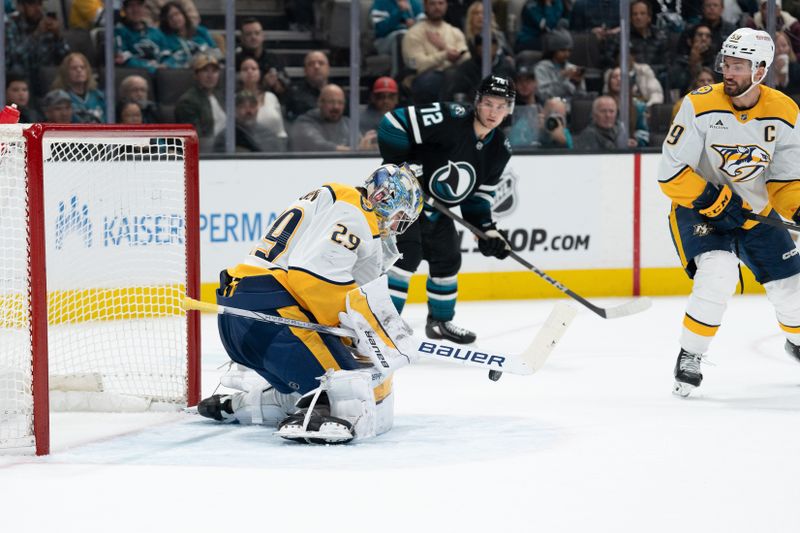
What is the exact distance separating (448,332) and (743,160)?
164 centimetres

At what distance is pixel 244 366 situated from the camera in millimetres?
3523

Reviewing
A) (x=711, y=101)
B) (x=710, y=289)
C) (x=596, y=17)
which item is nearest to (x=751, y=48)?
(x=711, y=101)

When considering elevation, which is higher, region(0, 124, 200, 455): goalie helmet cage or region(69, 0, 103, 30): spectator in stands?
region(69, 0, 103, 30): spectator in stands

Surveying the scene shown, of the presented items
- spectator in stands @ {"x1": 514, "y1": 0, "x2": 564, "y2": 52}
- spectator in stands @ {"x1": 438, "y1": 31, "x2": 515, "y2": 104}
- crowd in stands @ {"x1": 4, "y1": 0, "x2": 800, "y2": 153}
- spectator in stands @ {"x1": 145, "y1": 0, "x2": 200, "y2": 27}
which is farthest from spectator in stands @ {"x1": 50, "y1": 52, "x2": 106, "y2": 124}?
spectator in stands @ {"x1": 514, "y1": 0, "x2": 564, "y2": 52}

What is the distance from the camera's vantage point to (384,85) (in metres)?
6.34

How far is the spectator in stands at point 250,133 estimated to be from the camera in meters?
6.04

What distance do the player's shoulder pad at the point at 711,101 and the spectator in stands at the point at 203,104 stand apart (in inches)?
108

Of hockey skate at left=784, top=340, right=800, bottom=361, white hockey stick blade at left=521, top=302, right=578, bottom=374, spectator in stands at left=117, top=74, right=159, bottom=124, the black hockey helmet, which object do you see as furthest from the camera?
spectator in stands at left=117, top=74, right=159, bottom=124

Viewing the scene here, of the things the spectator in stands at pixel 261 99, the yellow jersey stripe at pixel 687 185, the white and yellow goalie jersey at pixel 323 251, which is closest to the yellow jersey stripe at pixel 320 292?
the white and yellow goalie jersey at pixel 323 251

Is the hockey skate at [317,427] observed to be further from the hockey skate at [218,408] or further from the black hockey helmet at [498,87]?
the black hockey helmet at [498,87]

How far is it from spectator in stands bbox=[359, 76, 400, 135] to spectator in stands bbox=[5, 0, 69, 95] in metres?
1.47

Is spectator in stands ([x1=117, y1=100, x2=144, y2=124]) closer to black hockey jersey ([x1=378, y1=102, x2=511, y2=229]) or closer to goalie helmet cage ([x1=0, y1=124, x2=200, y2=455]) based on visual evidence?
goalie helmet cage ([x1=0, y1=124, x2=200, y2=455])

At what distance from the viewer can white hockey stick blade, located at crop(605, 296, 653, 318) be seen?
473 cm

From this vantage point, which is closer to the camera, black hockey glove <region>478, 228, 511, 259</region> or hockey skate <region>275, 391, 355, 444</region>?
hockey skate <region>275, 391, 355, 444</region>
